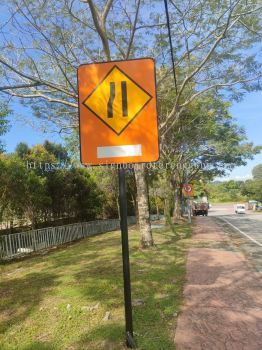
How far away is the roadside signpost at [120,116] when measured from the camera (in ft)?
13.8

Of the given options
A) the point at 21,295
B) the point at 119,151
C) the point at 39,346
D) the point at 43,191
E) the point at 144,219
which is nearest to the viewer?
the point at 119,151

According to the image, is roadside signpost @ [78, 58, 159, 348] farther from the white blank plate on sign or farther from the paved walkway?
the paved walkway

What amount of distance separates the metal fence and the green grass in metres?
2.84

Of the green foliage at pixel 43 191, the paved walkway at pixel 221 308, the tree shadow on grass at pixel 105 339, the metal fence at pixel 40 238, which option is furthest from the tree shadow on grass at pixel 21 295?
the green foliage at pixel 43 191

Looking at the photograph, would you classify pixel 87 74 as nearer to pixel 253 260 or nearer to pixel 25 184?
pixel 253 260

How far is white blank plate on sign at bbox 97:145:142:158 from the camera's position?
4.20m

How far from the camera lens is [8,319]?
225 inches

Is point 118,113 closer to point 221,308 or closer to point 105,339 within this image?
point 105,339

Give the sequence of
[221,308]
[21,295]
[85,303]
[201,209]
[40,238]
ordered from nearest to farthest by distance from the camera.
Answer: [221,308] < [85,303] < [21,295] < [40,238] < [201,209]

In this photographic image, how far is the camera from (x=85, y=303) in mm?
6266

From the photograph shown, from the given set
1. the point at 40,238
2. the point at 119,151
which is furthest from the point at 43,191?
the point at 119,151

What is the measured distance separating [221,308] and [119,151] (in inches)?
125

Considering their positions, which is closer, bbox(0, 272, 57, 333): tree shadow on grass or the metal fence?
bbox(0, 272, 57, 333): tree shadow on grass

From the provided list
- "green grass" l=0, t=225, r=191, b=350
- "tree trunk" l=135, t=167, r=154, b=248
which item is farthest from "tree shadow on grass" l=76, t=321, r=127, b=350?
"tree trunk" l=135, t=167, r=154, b=248
